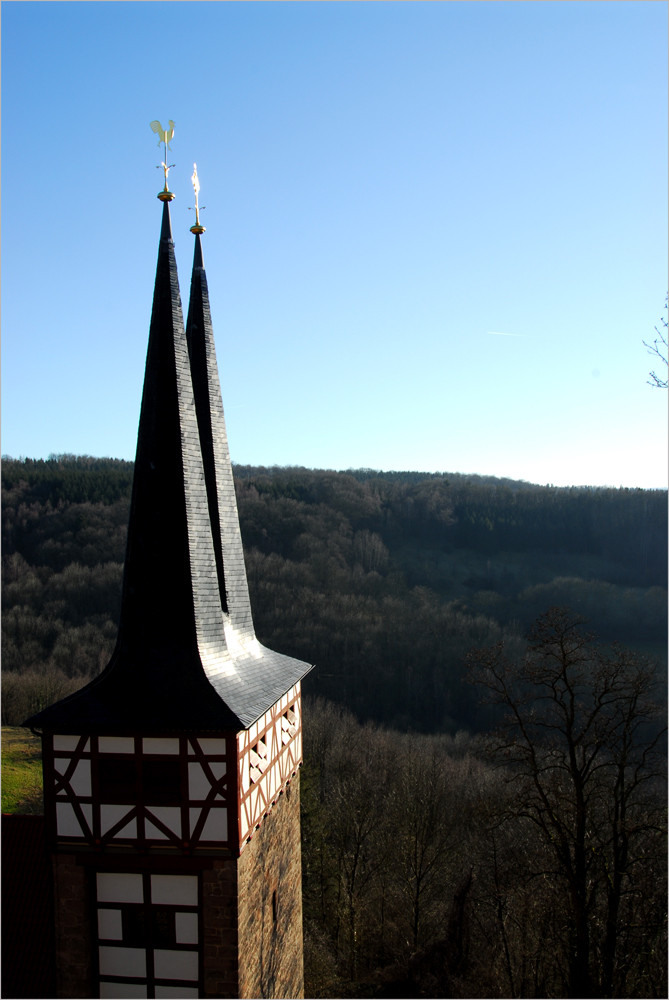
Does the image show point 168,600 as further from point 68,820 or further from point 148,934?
point 148,934

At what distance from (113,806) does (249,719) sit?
90.6 inches

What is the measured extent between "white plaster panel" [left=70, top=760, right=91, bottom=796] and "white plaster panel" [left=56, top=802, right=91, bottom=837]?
21 cm

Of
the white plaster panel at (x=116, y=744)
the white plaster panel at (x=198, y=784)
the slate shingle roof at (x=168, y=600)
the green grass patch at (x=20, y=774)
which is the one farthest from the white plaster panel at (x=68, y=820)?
the green grass patch at (x=20, y=774)

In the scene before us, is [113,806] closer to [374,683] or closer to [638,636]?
[374,683]

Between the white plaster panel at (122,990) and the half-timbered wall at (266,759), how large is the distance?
8.63ft

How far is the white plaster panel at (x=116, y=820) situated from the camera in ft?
33.0

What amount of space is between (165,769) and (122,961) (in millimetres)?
2954

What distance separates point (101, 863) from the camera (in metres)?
10.2

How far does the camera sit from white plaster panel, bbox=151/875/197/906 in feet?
33.3

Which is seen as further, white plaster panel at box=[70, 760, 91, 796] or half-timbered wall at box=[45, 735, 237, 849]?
white plaster panel at box=[70, 760, 91, 796]

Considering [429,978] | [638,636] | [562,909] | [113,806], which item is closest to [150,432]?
[113,806]

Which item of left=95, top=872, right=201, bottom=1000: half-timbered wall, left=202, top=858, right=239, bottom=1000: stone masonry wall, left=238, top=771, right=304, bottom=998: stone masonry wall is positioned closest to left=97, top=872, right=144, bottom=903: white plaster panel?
left=95, top=872, right=201, bottom=1000: half-timbered wall

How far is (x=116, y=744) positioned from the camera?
10.2 meters

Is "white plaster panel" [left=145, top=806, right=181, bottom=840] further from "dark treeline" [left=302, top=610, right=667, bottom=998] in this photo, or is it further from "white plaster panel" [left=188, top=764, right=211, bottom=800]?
"dark treeline" [left=302, top=610, right=667, bottom=998]
